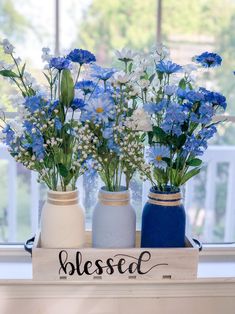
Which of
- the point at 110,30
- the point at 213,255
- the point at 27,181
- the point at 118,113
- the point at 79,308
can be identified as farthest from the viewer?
the point at 27,181

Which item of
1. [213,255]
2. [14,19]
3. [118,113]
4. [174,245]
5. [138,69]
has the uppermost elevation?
[14,19]

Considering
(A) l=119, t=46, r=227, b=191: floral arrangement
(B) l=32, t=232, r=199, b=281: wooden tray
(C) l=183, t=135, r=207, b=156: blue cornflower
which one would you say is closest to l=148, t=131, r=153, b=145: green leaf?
(A) l=119, t=46, r=227, b=191: floral arrangement

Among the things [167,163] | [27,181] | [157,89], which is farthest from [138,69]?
[27,181]

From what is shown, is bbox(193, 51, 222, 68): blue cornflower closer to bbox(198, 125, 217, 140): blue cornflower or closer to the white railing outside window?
bbox(198, 125, 217, 140): blue cornflower

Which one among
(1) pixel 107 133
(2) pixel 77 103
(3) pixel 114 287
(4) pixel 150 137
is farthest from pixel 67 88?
(3) pixel 114 287

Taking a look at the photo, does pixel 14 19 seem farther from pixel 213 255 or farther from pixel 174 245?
pixel 213 255

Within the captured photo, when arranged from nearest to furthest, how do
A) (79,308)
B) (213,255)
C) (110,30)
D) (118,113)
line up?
(118,113) < (79,308) < (213,255) < (110,30)

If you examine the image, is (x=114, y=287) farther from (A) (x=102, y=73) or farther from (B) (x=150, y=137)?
(A) (x=102, y=73)

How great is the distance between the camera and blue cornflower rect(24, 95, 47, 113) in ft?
3.73

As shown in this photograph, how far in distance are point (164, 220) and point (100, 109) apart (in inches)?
14.8

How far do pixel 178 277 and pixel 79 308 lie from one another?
359 millimetres

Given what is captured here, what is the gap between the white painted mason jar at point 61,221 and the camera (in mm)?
1223

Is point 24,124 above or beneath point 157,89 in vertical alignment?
beneath

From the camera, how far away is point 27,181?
8.12 feet
